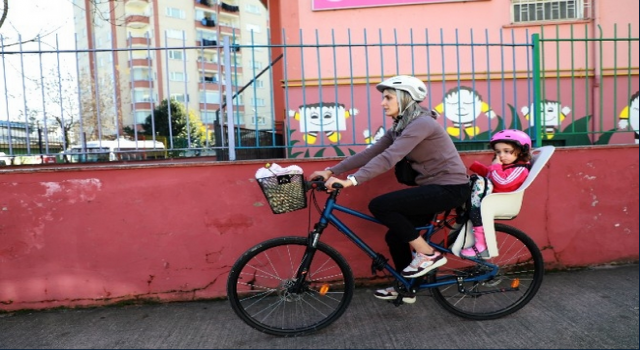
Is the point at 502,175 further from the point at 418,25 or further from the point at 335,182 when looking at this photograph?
the point at 418,25

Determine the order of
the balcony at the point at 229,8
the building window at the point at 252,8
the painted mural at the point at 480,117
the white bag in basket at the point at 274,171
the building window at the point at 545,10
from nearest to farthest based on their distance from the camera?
the white bag in basket at the point at 274,171 < the painted mural at the point at 480,117 < the building window at the point at 545,10 < the balcony at the point at 229,8 < the building window at the point at 252,8

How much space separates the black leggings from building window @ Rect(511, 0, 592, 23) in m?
5.08

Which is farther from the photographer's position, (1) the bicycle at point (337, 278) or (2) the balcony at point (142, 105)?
(2) the balcony at point (142, 105)

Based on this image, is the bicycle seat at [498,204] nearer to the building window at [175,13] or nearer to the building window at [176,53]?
the building window at [176,53]

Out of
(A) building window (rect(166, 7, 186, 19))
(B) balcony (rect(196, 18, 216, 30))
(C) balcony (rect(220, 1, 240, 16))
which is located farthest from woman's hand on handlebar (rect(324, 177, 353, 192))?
(C) balcony (rect(220, 1, 240, 16))

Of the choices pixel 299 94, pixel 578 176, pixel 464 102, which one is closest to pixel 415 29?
pixel 464 102

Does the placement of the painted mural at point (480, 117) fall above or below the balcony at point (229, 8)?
below

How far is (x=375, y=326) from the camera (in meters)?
3.30

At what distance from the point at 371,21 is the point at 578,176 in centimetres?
402

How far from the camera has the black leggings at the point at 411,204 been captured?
3086 mm

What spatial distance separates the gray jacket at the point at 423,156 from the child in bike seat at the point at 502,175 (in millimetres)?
190

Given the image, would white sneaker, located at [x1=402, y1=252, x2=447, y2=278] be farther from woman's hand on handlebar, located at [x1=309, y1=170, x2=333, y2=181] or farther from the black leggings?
woman's hand on handlebar, located at [x1=309, y1=170, x2=333, y2=181]

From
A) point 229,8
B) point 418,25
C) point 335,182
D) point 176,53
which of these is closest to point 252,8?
point 229,8

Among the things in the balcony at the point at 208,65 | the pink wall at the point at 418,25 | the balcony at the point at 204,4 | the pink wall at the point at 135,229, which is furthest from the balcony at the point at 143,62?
the balcony at the point at 204,4
